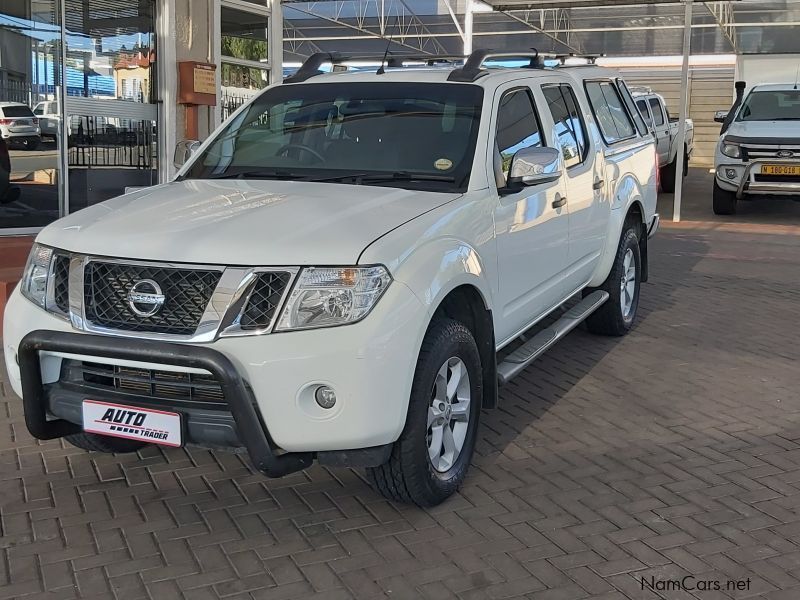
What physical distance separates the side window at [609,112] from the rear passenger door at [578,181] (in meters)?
0.34

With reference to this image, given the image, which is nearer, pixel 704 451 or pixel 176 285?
pixel 176 285

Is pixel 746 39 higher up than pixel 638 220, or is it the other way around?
pixel 746 39

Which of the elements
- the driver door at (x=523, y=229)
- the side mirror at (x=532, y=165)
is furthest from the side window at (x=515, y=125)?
the side mirror at (x=532, y=165)

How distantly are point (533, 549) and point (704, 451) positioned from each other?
1503 mm

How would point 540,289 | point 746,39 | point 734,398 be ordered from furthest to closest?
point 746,39
point 734,398
point 540,289

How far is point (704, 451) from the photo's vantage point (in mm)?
4691

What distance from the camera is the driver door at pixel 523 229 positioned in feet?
14.9

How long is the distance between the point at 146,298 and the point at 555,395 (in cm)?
290

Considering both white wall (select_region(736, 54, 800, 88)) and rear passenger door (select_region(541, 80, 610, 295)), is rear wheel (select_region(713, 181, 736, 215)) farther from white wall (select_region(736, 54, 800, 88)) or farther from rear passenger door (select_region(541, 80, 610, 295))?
white wall (select_region(736, 54, 800, 88))

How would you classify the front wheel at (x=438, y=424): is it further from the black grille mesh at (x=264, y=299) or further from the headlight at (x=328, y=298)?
the black grille mesh at (x=264, y=299)

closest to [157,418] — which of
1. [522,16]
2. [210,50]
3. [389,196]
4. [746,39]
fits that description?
[389,196]

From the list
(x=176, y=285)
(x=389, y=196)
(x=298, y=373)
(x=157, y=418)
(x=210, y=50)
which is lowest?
(x=157, y=418)

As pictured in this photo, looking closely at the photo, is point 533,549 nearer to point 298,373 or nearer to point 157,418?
point 298,373

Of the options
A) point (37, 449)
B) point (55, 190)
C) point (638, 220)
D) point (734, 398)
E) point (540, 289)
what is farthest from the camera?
point (55, 190)
